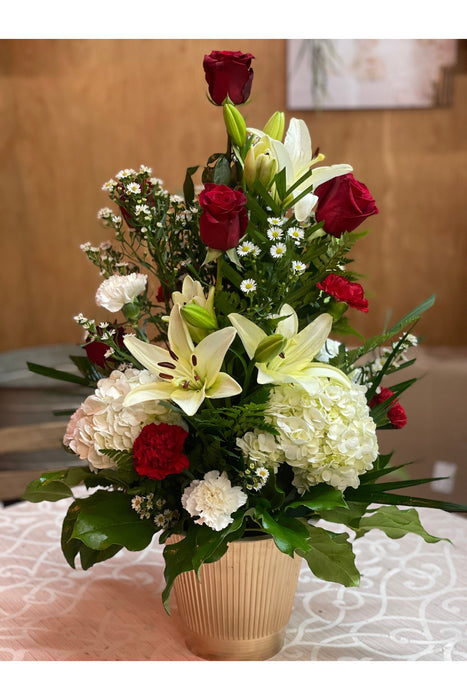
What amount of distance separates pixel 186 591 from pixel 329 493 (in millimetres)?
220

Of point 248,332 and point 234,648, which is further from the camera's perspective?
point 234,648

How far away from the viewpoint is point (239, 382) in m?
0.82

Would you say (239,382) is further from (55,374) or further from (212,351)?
(55,374)

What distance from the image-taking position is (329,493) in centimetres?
80

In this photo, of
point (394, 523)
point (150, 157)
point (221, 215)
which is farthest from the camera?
point (150, 157)

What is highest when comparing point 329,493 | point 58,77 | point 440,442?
point 58,77

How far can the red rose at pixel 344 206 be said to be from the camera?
0.81m

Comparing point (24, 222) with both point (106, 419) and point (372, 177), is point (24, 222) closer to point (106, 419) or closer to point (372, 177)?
point (372, 177)

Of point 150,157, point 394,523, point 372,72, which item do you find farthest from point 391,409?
point 150,157

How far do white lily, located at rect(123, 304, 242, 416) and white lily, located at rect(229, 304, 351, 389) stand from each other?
0.02 m

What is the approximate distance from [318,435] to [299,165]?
311 millimetres

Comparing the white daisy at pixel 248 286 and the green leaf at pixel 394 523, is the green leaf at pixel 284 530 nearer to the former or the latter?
the green leaf at pixel 394 523

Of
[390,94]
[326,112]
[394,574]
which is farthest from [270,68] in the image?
[394,574]

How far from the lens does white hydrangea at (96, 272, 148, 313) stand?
817 millimetres
